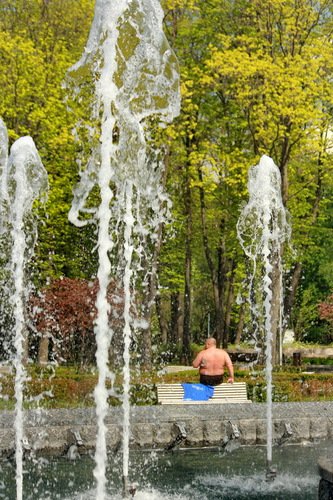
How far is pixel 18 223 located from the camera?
12.6 m

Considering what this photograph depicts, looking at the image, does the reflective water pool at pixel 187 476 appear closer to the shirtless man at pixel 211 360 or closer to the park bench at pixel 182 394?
the shirtless man at pixel 211 360

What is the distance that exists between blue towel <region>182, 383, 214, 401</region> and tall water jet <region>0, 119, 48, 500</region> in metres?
3.02

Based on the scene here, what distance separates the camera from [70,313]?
25125mm

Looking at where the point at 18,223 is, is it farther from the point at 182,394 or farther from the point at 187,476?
the point at 182,394

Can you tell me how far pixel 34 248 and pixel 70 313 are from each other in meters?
5.94

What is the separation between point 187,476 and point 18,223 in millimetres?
4368

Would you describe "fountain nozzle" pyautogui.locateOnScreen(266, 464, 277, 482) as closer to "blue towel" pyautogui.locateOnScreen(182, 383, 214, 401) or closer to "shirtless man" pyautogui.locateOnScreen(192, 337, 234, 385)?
"shirtless man" pyautogui.locateOnScreen(192, 337, 234, 385)

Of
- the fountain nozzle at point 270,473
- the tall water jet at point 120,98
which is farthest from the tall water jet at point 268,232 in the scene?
the fountain nozzle at point 270,473

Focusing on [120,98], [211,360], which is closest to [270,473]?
[211,360]

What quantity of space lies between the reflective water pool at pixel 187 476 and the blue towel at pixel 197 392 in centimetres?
191

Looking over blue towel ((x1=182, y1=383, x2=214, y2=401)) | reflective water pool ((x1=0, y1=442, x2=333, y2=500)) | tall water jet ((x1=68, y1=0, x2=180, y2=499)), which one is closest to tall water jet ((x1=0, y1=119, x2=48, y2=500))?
reflective water pool ((x1=0, y1=442, x2=333, y2=500))

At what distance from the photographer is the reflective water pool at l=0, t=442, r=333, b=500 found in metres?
10.2

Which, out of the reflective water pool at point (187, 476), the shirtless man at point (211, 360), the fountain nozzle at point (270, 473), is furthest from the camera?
the shirtless man at point (211, 360)

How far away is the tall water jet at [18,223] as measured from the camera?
11687 millimetres
